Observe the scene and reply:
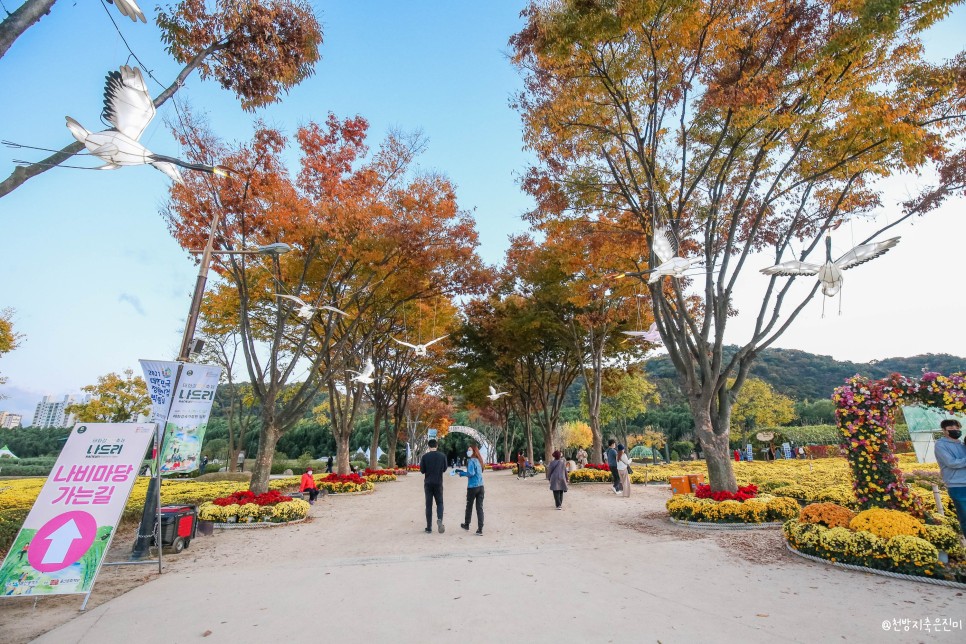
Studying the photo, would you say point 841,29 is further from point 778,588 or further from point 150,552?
point 150,552

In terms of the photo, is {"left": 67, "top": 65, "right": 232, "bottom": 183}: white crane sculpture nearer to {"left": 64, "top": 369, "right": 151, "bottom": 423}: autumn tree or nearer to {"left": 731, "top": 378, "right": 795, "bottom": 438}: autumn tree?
{"left": 64, "top": 369, "right": 151, "bottom": 423}: autumn tree

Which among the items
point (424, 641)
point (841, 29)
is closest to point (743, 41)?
point (841, 29)

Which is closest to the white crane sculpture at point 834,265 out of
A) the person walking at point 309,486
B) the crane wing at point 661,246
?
the crane wing at point 661,246

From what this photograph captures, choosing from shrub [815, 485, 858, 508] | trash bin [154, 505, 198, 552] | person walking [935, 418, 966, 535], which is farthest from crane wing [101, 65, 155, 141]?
shrub [815, 485, 858, 508]

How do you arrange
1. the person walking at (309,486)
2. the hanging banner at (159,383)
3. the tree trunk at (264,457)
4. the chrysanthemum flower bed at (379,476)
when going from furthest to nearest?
the chrysanthemum flower bed at (379,476) → the person walking at (309,486) → the tree trunk at (264,457) → the hanging banner at (159,383)

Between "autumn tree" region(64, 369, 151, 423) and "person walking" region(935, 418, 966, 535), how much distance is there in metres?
31.8

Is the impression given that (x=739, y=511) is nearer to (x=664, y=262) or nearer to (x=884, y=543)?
(x=884, y=543)

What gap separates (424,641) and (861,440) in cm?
667

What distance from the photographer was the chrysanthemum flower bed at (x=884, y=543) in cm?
468

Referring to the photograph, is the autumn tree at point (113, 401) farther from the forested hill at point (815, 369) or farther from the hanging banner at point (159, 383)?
the forested hill at point (815, 369)

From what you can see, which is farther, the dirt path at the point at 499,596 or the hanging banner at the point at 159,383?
the hanging banner at the point at 159,383

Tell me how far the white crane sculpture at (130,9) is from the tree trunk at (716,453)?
32.2 ft

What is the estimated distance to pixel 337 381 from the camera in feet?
69.1

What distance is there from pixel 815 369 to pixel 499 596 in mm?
86285
